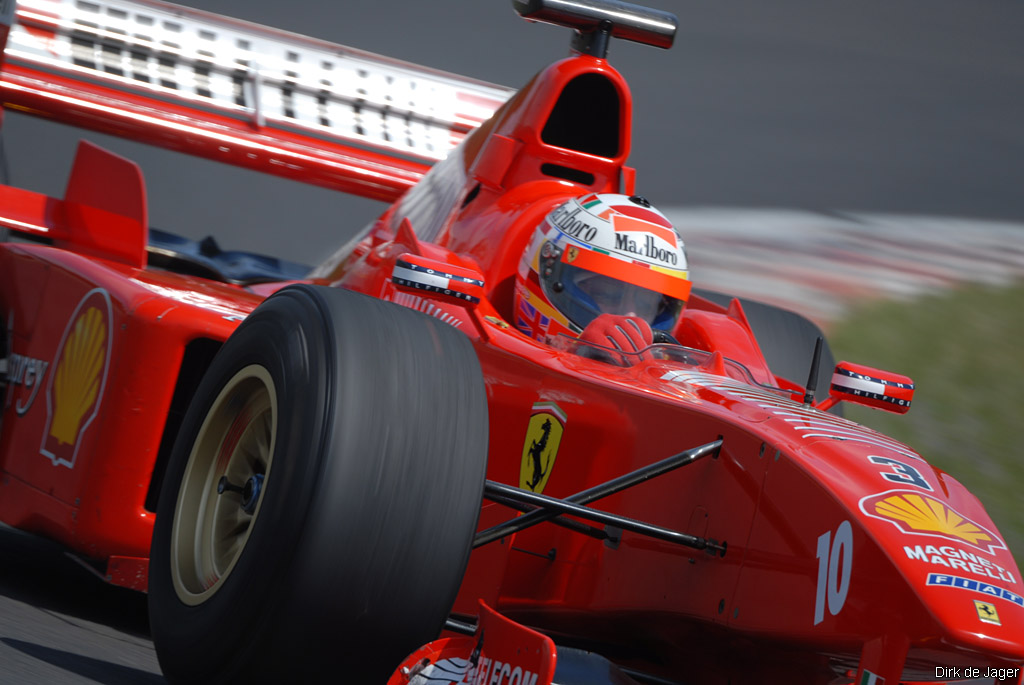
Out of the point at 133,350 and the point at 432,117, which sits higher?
the point at 432,117

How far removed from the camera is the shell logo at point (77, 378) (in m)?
3.46

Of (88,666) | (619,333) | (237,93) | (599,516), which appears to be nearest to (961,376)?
(237,93)

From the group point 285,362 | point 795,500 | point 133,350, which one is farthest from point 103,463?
point 795,500

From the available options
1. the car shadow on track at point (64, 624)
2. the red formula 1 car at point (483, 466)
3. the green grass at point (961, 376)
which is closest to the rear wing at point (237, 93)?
the red formula 1 car at point (483, 466)

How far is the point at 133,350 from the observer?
3.36m

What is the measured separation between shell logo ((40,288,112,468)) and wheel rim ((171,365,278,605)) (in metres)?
0.85

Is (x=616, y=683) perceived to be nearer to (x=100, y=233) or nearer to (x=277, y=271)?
(x=100, y=233)

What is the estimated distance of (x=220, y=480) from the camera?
2.61 meters

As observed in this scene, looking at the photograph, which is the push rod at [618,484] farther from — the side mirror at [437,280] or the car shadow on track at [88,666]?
the car shadow on track at [88,666]

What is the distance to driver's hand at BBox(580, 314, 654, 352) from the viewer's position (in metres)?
3.27

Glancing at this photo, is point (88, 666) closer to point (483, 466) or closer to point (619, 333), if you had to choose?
point (483, 466)

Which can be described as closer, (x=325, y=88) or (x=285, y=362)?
(x=285, y=362)

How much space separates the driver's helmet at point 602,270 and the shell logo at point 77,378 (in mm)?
1203

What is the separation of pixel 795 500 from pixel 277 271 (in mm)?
4543
